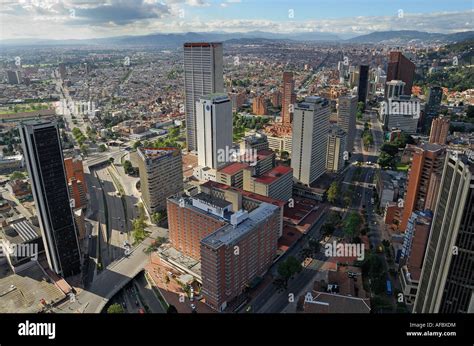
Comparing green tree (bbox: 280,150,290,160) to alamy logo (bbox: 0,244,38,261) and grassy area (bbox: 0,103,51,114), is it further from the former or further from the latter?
grassy area (bbox: 0,103,51,114)

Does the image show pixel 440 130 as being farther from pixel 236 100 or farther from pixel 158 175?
pixel 236 100

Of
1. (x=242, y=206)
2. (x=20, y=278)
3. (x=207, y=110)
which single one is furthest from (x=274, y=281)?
(x=207, y=110)

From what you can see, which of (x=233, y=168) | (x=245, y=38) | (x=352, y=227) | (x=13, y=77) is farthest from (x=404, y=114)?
(x=245, y=38)

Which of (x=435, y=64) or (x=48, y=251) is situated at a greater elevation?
(x=435, y=64)

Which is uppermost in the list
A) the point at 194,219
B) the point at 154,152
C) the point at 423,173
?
the point at 423,173

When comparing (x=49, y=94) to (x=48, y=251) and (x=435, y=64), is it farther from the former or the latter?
(x=435, y=64)

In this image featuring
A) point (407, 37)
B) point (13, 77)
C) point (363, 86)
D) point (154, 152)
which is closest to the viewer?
point (154, 152)
